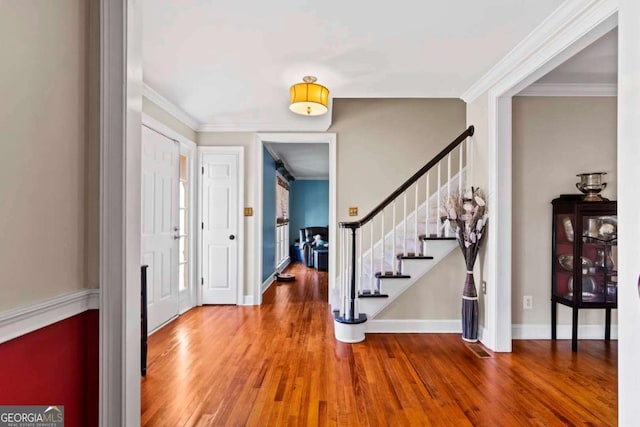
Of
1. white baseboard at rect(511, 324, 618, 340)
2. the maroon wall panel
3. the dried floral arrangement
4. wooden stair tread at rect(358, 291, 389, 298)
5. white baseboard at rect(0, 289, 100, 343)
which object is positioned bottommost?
white baseboard at rect(511, 324, 618, 340)

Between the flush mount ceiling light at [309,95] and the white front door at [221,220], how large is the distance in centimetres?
163

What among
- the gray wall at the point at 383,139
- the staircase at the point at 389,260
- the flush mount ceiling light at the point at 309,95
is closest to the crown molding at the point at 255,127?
the gray wall at the point at 383,139

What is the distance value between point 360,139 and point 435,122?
948mm

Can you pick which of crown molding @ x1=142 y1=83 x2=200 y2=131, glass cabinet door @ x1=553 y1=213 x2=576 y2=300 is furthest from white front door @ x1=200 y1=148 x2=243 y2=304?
glass cabinet door @ x1=553 y1=213 x2=576 y2=300

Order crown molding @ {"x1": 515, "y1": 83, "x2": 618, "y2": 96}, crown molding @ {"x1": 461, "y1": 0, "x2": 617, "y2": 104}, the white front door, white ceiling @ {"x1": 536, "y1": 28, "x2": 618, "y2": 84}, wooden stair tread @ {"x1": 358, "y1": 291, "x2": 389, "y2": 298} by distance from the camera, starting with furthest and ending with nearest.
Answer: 1. the white front door
2. wooden stair tread @ {"x1": 358, "y1": 291, "x2": 389, "y2": 298}
3. crown molding @ {"x1": 515, "y1": 83, "x2": 618, "y2": 96}
4. white ceiling @ {"x1": 536, "y1": 28, "x2": 618, "y2": 84}
5. crown molding @ {"x1": 461, "y1": 0, "x2": 617, "y2": 104}

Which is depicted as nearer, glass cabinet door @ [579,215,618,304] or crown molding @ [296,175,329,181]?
glass cabinet door @ [579,215,618,304]

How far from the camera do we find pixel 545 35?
218cm

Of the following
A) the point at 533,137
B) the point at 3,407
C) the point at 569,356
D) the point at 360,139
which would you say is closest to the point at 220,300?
the point at 360,139

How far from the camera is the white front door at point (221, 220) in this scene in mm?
4266

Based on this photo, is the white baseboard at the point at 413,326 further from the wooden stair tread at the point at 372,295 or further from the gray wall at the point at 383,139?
the gray wall at the point at 383,139

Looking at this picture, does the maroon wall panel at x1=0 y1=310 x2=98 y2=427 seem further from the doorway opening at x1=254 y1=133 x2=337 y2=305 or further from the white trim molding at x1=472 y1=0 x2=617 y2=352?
the doorway opening at x1=254 y1=133 x2=337 y2=305

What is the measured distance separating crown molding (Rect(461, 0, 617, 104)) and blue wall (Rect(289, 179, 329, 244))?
22.3 ft

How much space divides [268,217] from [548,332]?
13.2ft

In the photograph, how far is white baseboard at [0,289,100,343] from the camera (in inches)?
36.8
